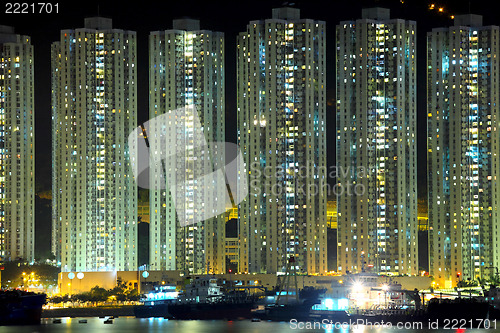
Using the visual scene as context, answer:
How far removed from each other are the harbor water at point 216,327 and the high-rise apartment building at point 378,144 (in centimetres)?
2517

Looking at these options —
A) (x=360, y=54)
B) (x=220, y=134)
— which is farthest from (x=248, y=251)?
(x=360, y=54)

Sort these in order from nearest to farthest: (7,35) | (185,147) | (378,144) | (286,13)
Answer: (286,13)
(378,144)
(185,147)
(7,35)

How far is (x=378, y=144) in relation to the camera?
153 m

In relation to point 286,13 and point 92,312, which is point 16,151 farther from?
point 286,13

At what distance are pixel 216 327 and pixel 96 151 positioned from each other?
37468 millimetres

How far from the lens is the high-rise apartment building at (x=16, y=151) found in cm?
15888

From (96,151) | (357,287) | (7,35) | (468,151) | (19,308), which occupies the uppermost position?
(7,35)

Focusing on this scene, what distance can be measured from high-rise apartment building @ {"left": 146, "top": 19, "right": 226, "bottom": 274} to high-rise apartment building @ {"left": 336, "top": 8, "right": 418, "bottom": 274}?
13.8m

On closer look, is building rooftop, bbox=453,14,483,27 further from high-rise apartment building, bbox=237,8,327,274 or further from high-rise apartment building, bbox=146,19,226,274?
high-rise apartment building, bbox=146,19,226,274

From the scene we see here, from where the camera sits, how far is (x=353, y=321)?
12269cm

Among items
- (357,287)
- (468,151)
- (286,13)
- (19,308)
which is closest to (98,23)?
(286,13)

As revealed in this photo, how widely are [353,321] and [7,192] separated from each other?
51506 millimetres

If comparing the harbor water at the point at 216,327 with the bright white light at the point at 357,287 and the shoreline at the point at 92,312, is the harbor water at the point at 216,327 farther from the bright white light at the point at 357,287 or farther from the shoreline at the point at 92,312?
the bright white light at the point at 357,287

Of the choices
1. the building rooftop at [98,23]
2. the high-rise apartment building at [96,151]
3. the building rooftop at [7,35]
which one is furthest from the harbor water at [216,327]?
the building rooftop at [7,35]
